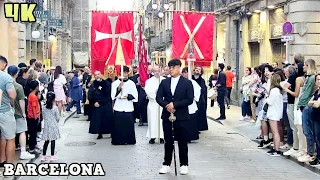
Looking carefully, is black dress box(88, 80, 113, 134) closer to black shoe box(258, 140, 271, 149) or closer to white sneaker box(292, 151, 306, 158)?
black shoe box(258, 140, 271, 149)

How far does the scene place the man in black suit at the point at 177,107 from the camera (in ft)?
28.2

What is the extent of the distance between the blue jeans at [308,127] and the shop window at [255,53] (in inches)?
521

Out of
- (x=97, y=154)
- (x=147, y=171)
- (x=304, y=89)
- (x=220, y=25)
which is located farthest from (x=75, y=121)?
(x=220, y=25)

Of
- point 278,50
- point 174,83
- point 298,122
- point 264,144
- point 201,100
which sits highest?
point 278,50

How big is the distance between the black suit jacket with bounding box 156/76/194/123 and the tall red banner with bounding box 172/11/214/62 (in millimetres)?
4414

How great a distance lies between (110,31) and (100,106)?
84.4 inches

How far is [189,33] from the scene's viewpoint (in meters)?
13.1

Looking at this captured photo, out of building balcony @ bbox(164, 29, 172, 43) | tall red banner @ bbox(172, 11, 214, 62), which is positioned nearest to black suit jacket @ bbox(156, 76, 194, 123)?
tall red banner @ bbox(172, 11, 214, 62)

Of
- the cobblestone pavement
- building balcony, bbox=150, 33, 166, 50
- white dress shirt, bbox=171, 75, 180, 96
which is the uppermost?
building balcony, bbox=150, 33, 166, 50

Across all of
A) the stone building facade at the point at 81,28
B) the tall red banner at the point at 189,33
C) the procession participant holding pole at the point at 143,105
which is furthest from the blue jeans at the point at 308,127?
the stone building facade at the point at 81,28

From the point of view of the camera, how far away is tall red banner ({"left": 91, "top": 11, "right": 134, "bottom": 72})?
13.0m

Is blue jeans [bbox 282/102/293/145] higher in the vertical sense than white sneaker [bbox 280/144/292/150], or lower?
higher

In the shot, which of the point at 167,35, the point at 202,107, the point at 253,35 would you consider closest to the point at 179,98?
the point at 202,107

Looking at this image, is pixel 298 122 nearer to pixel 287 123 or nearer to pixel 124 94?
pixel 287 123
